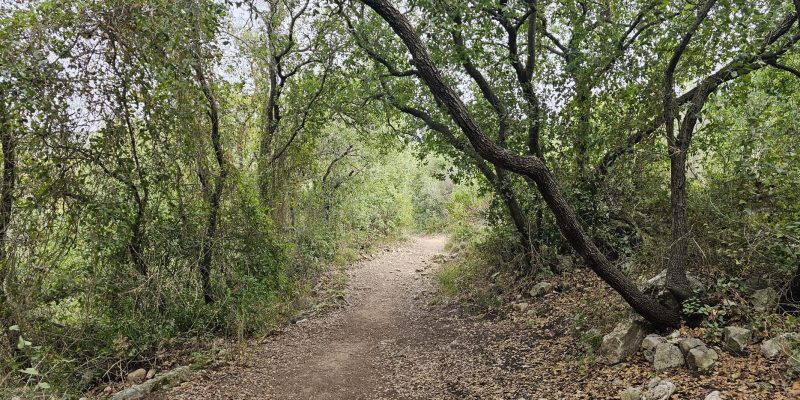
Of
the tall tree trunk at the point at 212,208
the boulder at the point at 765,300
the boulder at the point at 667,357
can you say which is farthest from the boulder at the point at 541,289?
the tall tree trunk at the point at 212,208

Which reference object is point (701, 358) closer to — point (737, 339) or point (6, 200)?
point (737, 339)

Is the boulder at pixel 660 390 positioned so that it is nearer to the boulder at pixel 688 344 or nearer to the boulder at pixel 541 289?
the boulder at pixel 688 344

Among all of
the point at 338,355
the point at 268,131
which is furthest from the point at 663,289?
the point at 268,131

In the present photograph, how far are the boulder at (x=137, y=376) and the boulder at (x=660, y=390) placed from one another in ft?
19.6

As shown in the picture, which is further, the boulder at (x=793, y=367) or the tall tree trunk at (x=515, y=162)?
the tall tree trunk at (x=515, y=162)

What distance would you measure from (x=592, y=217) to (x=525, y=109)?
6.78 feet

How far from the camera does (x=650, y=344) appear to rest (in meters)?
4.33

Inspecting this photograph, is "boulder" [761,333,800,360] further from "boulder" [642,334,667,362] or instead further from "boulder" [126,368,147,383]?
"boulder" [126,368,147,383]

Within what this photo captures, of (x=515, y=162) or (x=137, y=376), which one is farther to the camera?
(x=137, y=376)

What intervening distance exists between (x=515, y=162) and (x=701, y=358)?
241 centimetres

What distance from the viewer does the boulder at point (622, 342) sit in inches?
177

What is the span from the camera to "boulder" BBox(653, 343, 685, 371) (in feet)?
13.1

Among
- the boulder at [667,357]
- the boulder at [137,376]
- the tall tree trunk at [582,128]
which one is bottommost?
the boulder at [137,376]

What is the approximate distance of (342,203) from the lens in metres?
14.3
